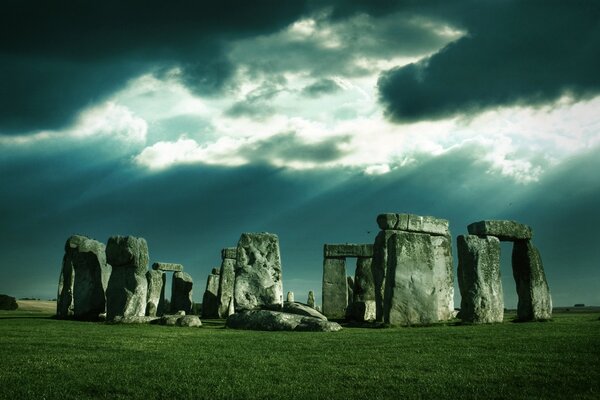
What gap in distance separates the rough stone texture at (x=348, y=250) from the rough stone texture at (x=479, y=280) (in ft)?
29.6

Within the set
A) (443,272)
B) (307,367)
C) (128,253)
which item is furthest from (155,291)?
(307,367)

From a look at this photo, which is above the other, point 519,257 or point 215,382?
point 519,257

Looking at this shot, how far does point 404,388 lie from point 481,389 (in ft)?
3.09

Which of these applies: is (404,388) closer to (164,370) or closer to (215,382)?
(215,382)

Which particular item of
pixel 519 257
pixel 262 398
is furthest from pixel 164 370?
pixel 519 257

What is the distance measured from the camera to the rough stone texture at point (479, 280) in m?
19.0

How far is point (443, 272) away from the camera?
2531 centimetres

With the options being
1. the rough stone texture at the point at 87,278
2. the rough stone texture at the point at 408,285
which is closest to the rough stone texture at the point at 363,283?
the rough stone texture at the point at 408,285

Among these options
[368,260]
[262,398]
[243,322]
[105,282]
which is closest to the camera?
[262,398]

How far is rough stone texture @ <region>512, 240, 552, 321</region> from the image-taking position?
20156 millimetres

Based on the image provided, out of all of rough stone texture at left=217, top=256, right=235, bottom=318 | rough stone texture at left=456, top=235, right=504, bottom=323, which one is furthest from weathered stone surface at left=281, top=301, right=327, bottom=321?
rough stone texture at left=217, top=256, right=235, bottom=318

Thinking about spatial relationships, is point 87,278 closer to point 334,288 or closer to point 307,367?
point 334,288

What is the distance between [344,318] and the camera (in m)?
26.7

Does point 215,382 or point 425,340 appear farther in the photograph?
point 425,340
